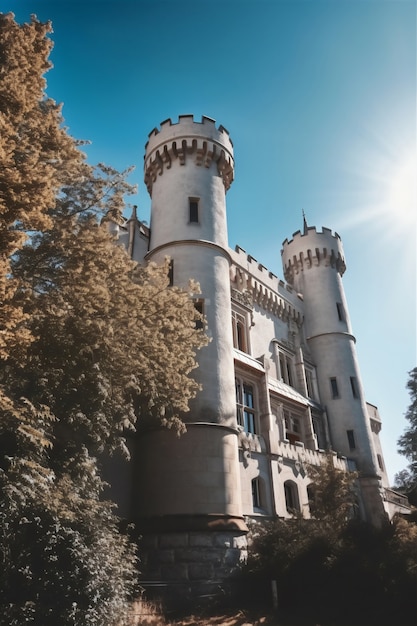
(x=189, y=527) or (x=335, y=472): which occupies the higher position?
(x=335, y=472)

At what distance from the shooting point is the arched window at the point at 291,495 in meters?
20.7

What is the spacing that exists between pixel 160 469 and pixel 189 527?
2.11 m

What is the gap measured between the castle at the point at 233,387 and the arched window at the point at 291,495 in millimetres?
66

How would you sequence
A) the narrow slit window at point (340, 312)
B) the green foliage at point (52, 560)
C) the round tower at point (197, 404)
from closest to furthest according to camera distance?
the green foliage at point (52, 560), the round tower at point (197, 404), the narrow slit window at point (340, 312)

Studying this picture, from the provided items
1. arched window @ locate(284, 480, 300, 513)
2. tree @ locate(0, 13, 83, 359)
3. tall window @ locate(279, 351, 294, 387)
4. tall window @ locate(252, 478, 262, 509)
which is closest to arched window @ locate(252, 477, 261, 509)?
tall window @ locate(252, 478, 262, 509)

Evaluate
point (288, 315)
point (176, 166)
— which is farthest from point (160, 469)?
point (288, 315)

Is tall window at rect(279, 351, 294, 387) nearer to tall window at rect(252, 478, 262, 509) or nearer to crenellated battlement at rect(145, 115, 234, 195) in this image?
tall window at rect(252, 478, 262, 509)

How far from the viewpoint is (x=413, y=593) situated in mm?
11336

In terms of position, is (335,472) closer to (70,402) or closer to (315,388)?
(315,388)

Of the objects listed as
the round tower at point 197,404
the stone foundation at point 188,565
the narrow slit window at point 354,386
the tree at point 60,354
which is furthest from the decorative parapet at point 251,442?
the narrow slit window at point 354,386

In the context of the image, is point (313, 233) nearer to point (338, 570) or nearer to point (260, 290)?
point (260, 290)

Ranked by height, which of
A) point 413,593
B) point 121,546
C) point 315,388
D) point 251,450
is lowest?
point 413,593

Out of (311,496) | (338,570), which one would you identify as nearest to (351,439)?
(311,496)

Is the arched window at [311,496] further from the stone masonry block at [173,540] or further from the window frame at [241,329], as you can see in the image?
the stone masonry block at [173,540]
